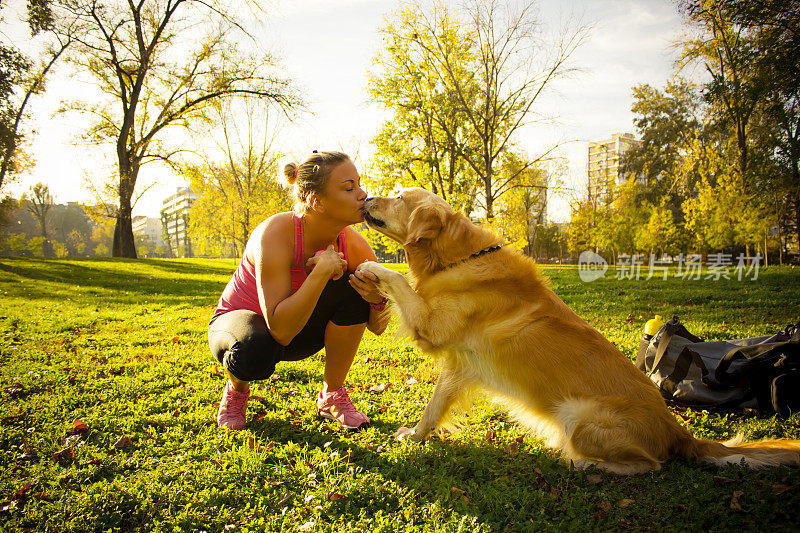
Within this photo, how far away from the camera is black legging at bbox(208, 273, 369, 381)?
8.86ft

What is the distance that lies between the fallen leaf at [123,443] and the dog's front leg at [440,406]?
1898 millimetres

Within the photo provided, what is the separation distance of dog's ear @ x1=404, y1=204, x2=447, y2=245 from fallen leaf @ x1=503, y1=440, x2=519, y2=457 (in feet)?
5.37

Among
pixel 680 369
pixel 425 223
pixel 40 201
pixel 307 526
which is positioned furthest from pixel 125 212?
pixel 40 201

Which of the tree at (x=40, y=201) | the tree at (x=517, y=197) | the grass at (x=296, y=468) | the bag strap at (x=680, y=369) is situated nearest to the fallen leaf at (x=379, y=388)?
the grass at (x=296, y=468)

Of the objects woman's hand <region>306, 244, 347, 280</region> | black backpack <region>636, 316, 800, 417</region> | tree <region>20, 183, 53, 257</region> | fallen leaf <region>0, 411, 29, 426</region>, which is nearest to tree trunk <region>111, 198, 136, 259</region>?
fallen leaf <region>0, 411, 29, 426</region>

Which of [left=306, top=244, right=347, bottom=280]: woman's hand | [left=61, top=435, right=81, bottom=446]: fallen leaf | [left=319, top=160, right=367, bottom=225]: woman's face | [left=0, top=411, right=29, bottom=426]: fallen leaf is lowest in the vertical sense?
[left=61, top=435, right=81, bottom=446]: fallen leaf

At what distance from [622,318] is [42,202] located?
5942 centimetres

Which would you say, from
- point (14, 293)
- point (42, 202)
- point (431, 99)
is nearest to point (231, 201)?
point (431, 99)

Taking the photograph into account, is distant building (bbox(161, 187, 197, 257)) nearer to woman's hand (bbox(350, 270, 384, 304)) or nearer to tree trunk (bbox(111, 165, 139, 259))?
tree trunk (bbox(111, 165, 139, 259))

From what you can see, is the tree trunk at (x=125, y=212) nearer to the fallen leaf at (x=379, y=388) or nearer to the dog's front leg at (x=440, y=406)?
the fallen leaf at (x=379, y=388)

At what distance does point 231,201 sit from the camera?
87.0 feet

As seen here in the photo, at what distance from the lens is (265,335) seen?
108 inches

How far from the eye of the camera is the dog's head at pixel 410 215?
3.02 m

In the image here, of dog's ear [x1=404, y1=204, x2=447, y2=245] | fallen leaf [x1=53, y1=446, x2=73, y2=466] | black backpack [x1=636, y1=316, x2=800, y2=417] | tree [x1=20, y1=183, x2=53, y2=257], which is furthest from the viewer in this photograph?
tree [x1=20, y1=183, x2=53, y2=257]
